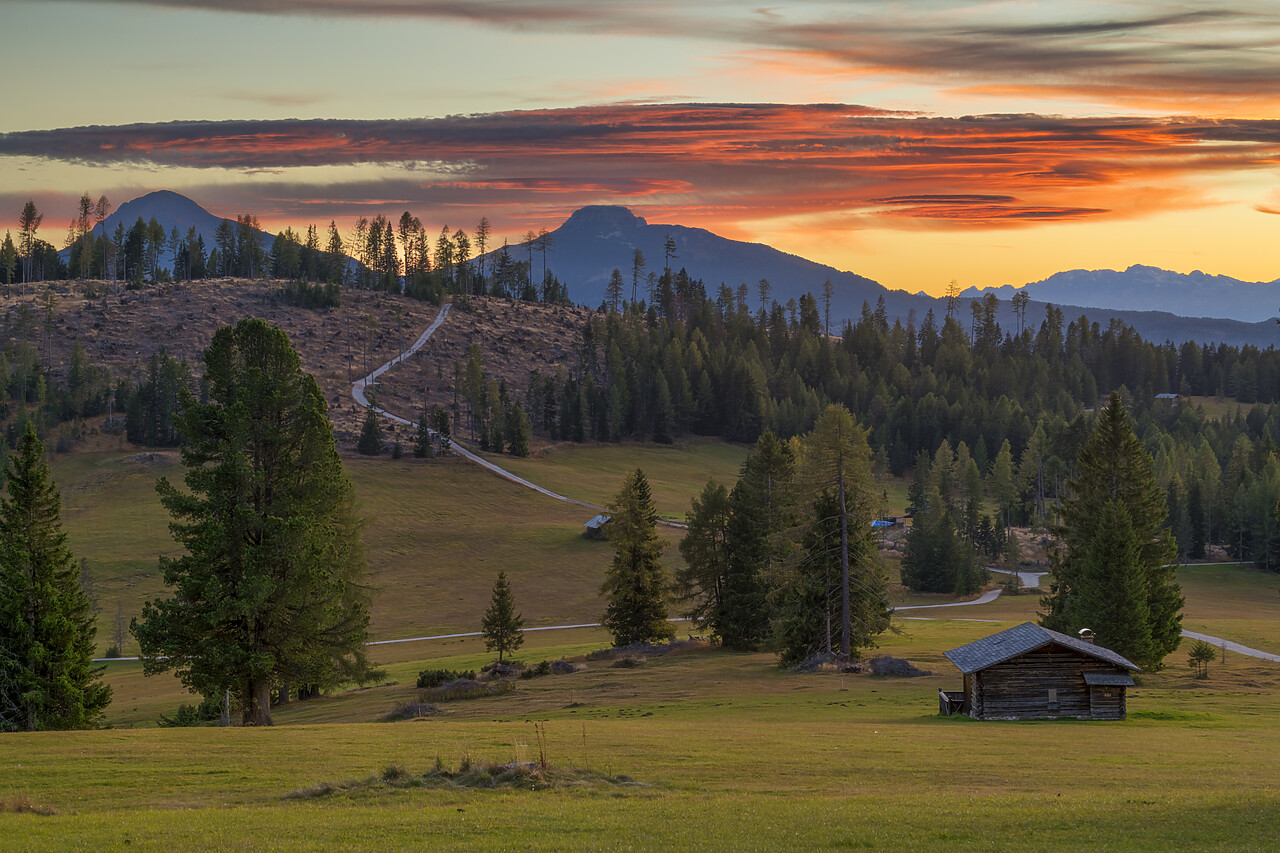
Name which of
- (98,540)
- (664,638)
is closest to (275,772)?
(664,638)

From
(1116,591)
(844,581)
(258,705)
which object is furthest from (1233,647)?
(258,705)

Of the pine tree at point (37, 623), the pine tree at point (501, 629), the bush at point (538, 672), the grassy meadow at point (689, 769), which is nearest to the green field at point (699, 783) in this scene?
the grassy meadow at point (689, 769)

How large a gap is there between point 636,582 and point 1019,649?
30488 millimetres

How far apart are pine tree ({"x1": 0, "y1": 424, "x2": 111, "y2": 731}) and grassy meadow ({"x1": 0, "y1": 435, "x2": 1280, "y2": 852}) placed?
874cm

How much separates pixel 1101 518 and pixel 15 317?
20773cm

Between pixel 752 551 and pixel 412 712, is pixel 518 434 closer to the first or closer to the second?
pixel 752 551

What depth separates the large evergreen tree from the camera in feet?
115

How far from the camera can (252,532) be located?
36.1 metres

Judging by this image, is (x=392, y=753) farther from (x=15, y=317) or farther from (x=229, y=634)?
(x=15, y=317)

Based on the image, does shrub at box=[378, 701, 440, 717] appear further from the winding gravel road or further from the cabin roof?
the winding gravel road

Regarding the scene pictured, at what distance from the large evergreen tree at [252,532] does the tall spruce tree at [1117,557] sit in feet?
127

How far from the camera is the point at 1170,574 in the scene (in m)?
55.8

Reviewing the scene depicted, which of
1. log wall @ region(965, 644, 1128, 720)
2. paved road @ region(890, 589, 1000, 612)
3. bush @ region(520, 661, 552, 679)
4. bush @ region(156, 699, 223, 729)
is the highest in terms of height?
log wall @ region(965, 644, 1128, 720)

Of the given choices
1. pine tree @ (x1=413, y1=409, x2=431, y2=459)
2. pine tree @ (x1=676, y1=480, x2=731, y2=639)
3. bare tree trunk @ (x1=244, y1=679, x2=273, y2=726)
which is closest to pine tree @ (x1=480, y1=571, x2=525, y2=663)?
pine tree @ (x1=676, y1=480, x2=731, y2=639)
